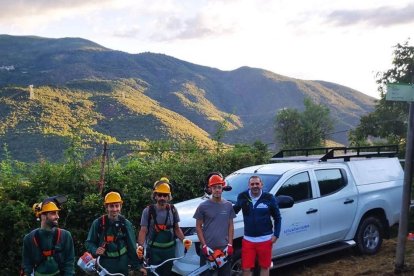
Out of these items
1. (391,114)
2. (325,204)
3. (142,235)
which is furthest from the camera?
(391,114)

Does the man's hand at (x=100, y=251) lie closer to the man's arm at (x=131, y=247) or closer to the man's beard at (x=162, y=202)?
the man's arm at (x=131, y=247)

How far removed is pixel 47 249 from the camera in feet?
14.2

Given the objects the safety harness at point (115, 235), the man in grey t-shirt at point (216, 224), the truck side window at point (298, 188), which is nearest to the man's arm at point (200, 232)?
the man in grey t-shirt at point (216, 224)

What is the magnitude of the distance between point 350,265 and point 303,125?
47.5m

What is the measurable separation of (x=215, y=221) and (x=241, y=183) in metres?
1.98

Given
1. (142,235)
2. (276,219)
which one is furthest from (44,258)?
(276,219)

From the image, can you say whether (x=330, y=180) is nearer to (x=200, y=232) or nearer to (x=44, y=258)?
(x=200, y=232)

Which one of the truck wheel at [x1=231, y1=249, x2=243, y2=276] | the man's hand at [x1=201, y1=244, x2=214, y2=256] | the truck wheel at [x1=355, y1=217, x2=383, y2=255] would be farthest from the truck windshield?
the truck wheel at [x1=355, y1=217, x2=383, y2=255]

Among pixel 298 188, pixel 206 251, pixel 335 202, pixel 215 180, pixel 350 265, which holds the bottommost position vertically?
pixel 350 265

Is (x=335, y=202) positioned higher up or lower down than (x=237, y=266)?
higher up

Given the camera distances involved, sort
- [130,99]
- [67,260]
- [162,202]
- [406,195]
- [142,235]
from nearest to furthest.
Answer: [67,260], [142,235], [162,202], [406,195], [130,99]

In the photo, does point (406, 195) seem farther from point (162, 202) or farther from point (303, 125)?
point (303, 125)

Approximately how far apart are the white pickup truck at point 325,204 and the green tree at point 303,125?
4200 centimetres

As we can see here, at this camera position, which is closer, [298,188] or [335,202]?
[298,188]
